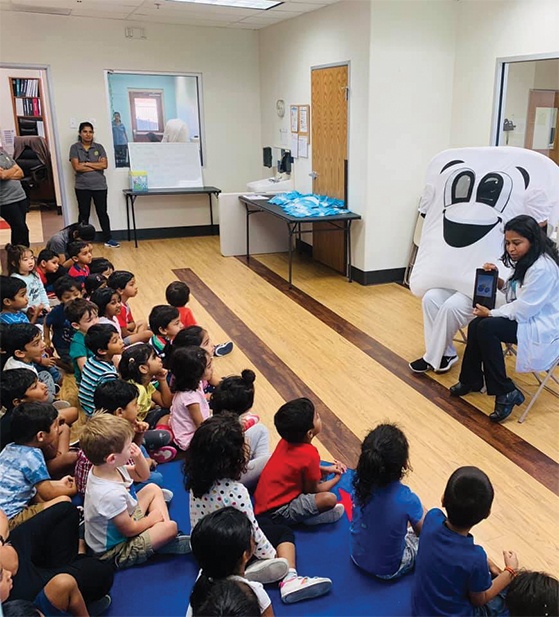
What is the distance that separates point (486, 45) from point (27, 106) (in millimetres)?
8414

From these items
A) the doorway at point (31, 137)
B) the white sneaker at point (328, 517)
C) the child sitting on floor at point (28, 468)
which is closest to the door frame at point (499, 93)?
the white sneaker at point (328, 517)

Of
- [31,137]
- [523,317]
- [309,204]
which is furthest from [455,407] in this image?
[31,137]

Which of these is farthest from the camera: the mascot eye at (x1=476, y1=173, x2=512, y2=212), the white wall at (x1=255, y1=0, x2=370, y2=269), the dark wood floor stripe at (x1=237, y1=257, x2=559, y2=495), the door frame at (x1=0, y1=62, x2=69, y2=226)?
the door frame at (x1=0, y1=62, x2=69, y2=226)

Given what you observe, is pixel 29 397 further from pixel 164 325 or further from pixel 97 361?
pixel 164 325

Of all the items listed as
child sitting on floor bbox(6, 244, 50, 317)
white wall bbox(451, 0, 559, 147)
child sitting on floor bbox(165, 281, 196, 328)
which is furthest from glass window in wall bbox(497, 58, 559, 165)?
child sitting on floor bbox(6, 244, 50, 317)

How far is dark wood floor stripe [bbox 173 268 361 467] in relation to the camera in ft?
9.37

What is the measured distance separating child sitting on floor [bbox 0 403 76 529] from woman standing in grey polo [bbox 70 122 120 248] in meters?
5.45

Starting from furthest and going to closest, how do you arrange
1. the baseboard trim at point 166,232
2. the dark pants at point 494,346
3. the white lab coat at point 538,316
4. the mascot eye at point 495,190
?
the baseboard trim at point 166,232 → the mascot eye at point 495,190 → the dark pants at point 494,346 → the white lab coat at point 538,316

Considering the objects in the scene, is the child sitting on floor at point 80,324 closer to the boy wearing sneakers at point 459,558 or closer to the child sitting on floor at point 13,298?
the child sitting on floor at point 13,298

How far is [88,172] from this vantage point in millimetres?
6977

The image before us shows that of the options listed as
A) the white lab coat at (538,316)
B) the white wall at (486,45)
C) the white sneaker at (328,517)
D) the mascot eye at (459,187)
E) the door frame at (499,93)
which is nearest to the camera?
the white sneaker at (328,517)

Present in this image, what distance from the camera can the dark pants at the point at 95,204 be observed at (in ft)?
23.3

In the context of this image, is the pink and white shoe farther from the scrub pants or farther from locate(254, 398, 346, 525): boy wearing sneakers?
the scrub pants

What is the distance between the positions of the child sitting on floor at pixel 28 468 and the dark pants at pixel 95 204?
550 centimetres
